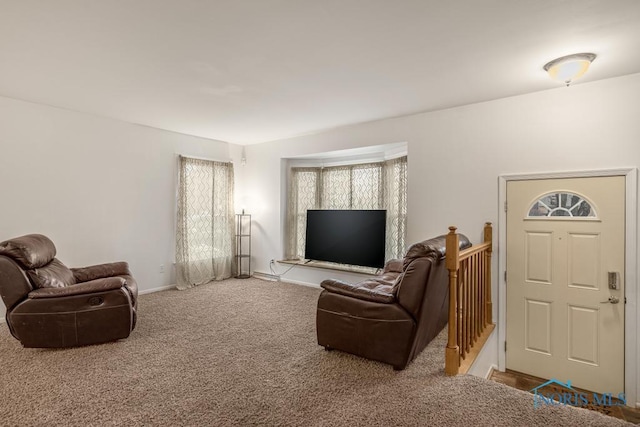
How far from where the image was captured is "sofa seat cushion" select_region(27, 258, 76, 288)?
2.92 metres

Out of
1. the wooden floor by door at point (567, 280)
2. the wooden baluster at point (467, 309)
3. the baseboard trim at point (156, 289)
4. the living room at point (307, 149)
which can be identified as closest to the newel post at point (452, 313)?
the wooden baluster at point (467, 309)

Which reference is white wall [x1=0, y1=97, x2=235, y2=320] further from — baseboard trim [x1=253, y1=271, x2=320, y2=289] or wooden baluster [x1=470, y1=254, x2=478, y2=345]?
wooden baluster [x1=470, y1=254, x2=478, y2=345]

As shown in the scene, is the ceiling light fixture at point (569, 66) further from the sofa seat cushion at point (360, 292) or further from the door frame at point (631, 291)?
the sofa seat cushion at point (360, 292)

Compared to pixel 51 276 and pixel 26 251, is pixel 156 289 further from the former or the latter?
pixel 26 251

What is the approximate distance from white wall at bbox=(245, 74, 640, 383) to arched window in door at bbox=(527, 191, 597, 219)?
0.28 meters

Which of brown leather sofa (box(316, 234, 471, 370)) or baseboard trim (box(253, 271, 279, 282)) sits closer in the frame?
brown leather sofa (box(316, 234, 471, 370))

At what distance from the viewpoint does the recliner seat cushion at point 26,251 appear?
2.81m

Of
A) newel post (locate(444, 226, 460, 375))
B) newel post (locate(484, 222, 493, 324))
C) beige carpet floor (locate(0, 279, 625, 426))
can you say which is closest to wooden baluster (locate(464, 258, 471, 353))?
beige carpet floor (locate(0, 279, 625, 426))

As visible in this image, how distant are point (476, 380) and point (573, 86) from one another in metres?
2.97

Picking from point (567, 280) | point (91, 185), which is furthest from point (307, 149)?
point (567, 280)

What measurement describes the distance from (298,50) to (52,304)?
3073 mm

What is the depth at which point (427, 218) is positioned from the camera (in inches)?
164

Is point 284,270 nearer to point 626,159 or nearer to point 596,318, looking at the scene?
point 596,318

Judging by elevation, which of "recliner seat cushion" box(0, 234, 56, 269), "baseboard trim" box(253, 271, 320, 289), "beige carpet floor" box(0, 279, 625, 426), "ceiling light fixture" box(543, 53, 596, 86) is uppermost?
"ceiling light fixture" box(543, 53, 596, 86)
